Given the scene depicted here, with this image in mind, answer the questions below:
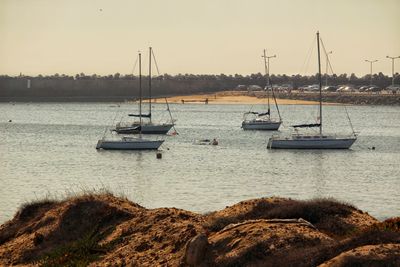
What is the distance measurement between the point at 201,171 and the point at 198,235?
44.5m

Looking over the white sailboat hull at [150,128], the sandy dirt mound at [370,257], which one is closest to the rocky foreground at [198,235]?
the sandy dirt mound at [370,257]

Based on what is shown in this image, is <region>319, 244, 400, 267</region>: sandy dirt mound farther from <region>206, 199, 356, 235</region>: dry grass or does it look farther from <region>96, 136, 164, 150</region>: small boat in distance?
<region>96, 136, 164, 150</region>: small boat in distance

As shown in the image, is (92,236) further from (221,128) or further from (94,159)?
(221,128)

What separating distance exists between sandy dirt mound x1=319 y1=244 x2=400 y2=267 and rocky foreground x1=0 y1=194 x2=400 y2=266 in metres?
0.02

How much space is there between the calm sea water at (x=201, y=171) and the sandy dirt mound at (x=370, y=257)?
79.6ft

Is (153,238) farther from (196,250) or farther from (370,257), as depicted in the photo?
(370,257)

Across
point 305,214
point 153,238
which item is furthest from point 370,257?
point 153,238

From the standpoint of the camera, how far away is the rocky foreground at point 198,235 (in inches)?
786

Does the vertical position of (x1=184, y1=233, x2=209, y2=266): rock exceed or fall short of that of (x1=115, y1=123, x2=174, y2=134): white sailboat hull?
it exceeds it

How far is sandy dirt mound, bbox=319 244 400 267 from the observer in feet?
60.4

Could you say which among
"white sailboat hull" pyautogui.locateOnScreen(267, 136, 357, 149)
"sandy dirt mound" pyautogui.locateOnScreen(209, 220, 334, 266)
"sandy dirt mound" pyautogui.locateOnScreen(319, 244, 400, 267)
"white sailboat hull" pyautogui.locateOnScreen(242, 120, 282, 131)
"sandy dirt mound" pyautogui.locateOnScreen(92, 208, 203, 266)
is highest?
"sandy dirt mound" pyautogui.locateOnScreen(319, 244, 400, 267)

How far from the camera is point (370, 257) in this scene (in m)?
18.6

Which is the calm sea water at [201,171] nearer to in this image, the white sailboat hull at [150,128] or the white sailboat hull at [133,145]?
the white sailboat hull at [133,145]

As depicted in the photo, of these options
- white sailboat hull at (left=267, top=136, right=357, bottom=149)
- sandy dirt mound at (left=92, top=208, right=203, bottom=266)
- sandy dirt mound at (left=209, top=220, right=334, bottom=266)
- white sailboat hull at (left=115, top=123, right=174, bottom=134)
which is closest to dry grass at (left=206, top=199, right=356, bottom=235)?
sandy dirt mound at (left=92, top=208, right=203, bottom=266)
